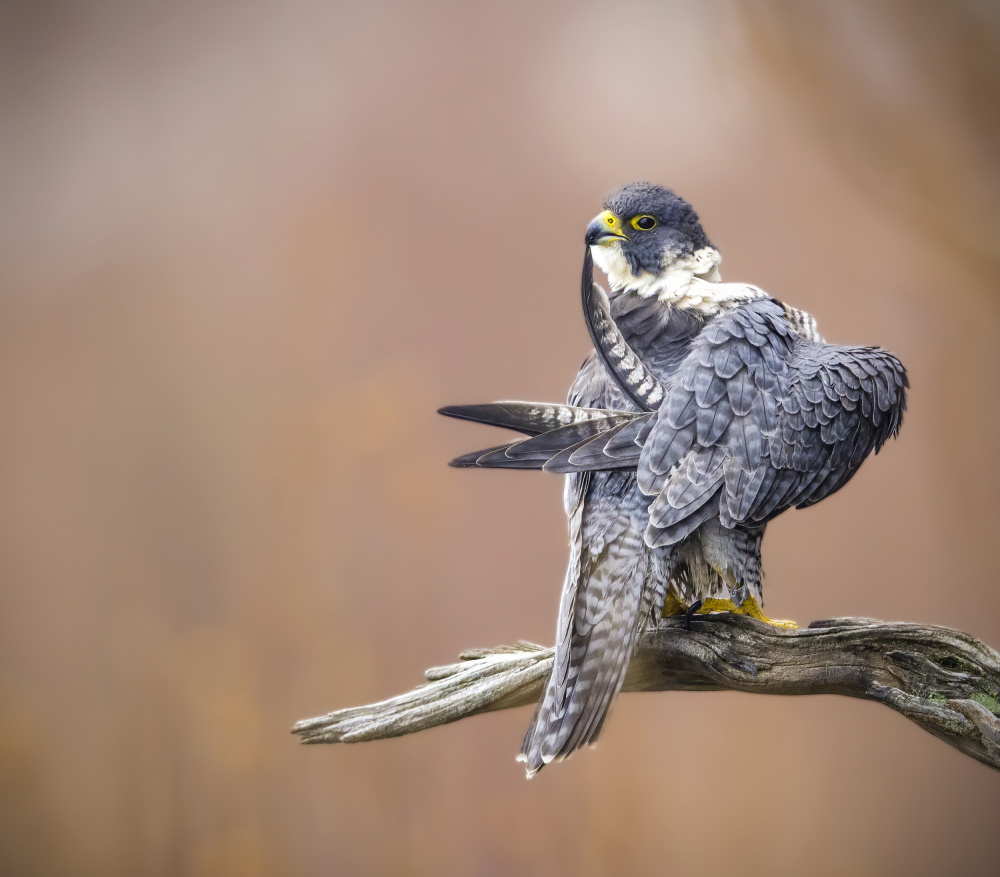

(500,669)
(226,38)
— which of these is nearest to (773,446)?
(500,669)

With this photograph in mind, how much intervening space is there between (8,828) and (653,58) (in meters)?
3.40

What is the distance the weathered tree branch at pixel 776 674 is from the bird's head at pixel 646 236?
0.73m

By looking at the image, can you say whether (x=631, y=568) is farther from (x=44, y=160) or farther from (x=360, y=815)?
(x=44, y=160)

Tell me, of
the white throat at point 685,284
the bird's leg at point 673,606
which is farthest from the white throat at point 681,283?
the bird's leg at point 673,606

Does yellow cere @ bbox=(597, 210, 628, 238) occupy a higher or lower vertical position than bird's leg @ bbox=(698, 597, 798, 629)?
higher

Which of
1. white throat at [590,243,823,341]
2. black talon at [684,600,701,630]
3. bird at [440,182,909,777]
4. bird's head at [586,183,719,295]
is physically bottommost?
black talon at [684,600,701,630]

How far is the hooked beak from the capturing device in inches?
68.0

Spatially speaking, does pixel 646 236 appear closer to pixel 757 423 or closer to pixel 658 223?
pixel 658 223

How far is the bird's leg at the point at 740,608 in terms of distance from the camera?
1.75m

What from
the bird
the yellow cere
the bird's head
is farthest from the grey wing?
the yellow cere

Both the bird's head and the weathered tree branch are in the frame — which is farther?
the bird's head

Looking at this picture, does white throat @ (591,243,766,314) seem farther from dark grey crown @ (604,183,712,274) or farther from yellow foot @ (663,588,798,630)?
yellow foot @ (663,588,798,630)

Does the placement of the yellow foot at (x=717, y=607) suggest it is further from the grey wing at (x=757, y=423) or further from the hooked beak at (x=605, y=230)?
the hooked beak at (x=605, y=230)

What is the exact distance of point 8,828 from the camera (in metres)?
2.75
